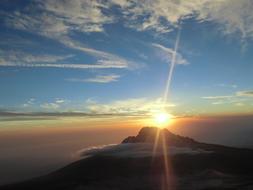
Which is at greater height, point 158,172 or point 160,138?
point 160,138

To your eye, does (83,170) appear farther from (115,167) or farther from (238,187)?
(238,187)

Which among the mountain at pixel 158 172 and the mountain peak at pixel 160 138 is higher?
the mountain peak at pixel 160 138

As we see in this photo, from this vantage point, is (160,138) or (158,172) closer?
(158,172)

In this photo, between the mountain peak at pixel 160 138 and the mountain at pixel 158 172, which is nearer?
the mountain at pixel 158 172

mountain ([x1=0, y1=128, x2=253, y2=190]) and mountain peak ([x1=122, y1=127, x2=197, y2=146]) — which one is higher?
mountain peak ([x1=122, y1=127, x2=197, y2=146])
